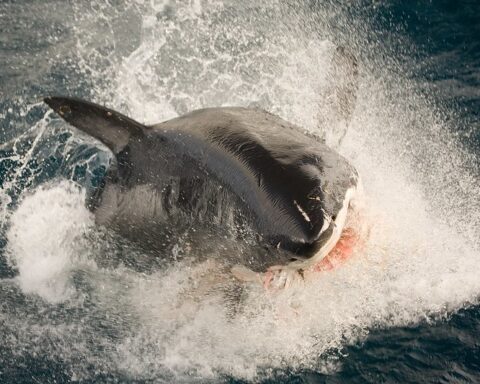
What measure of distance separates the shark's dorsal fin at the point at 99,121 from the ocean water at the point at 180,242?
110 centimetres

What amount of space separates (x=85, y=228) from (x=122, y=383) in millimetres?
1685

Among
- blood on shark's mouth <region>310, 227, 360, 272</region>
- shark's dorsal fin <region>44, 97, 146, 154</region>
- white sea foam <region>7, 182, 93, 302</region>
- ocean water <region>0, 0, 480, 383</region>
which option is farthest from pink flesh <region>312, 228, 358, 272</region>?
white sea foam <region>7, 182, 93, 302</region>

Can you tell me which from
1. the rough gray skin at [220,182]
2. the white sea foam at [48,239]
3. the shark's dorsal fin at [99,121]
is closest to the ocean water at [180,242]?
the white sea foam at [48,239]

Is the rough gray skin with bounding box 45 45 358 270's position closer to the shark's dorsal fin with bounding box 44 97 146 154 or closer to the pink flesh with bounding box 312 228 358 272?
the shark's dorsal fin with bounding box 44 97 146 154

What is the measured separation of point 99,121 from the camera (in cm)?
611

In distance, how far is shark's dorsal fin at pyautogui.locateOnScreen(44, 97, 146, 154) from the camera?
6.01 meters

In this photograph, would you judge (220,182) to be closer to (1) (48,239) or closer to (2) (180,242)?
(2) (180,242)

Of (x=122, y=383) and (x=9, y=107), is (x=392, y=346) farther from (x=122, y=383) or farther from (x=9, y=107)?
(x=9, y=107)

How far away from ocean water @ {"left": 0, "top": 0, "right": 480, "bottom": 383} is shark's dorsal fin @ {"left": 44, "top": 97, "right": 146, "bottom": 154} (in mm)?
1098

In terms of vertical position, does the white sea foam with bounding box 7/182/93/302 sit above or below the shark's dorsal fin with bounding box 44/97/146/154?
below

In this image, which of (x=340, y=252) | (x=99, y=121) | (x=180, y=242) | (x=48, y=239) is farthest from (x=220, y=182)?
(x=48, y=239)

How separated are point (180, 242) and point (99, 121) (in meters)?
1.36

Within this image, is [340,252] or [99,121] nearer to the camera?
[340,252]

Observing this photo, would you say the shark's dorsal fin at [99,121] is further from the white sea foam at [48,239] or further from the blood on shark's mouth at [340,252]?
the blood on shark's mouth at [340,252]
